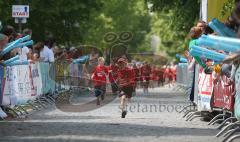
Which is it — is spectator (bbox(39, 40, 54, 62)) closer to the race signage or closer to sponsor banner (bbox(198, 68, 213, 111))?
the race signage

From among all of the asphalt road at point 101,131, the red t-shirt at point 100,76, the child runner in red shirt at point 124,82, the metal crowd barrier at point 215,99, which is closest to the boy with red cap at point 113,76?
the red t-shirt at point 100,76

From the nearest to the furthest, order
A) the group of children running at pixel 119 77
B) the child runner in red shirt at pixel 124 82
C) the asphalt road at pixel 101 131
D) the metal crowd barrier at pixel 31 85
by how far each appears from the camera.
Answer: the asphalt road at pixel 101 131 → the metal crowd barrier at pixel 31 85 → the child runner in red shirt at pixel 124 82 → the group of children running at pixel 119 77

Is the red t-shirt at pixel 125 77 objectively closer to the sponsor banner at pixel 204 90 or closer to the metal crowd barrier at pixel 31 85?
the metal crowd barrier at pixel 31 85

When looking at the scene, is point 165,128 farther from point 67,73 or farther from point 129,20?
point 129,20

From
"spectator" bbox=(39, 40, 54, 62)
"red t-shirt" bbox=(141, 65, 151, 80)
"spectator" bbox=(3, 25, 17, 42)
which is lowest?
"red t-shirt" bbox=(141, 65, 151, 80)

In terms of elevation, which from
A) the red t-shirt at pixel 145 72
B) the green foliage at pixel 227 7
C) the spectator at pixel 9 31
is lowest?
the red t-shirt at pixel 145 72

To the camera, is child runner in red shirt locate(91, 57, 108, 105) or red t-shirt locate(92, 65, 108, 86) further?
red t-shirt locate(92, 65, 108, 86)

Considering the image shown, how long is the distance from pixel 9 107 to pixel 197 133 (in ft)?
17.8

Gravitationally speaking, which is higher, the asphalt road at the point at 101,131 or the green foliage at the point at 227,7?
the green foliage at the point at 227,7

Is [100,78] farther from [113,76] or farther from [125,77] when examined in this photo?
[125,77]

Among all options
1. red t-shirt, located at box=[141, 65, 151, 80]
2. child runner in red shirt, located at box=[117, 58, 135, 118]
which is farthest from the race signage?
red t-shirt, located at box=[141, 65, 151, 80]

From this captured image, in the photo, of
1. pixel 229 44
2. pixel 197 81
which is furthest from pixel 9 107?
pixel 229 44

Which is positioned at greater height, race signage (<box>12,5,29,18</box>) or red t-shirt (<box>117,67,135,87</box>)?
race signage (<box>12,5,29,18</box>)

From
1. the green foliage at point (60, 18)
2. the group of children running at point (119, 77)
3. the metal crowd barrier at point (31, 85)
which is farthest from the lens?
the green foliage at point (60, 18)
